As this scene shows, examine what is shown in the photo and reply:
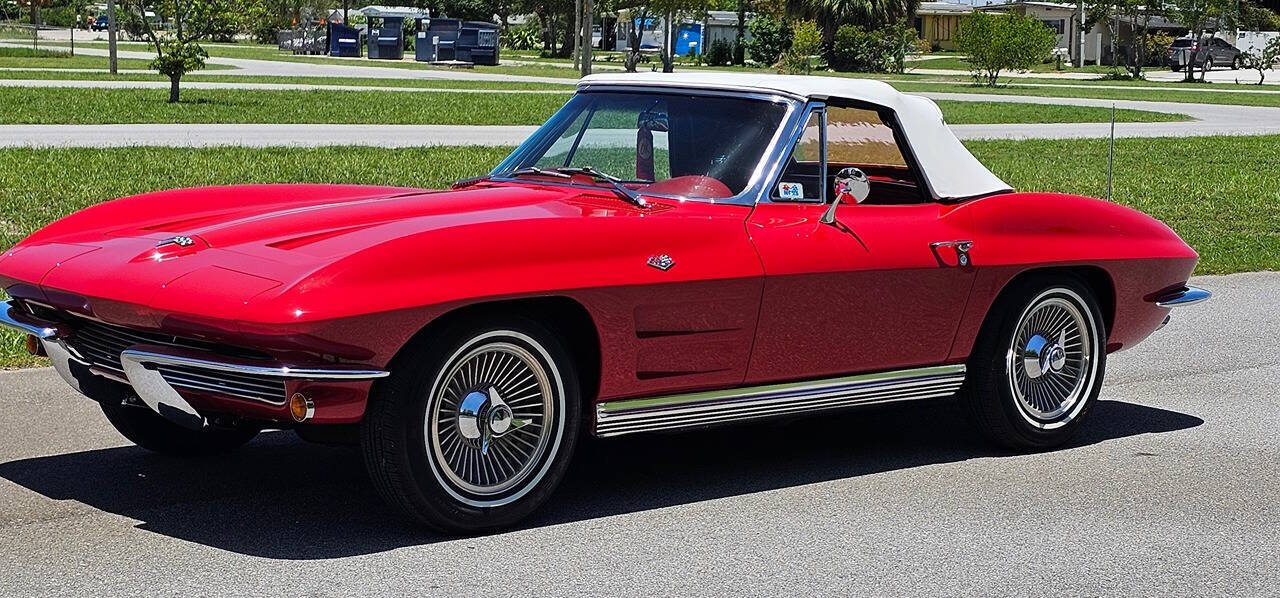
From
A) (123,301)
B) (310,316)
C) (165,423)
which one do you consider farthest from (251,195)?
(310,316)

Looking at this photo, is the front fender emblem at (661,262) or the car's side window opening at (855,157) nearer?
the front fender emblem at (661,262)

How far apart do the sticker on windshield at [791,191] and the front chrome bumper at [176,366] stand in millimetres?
1739

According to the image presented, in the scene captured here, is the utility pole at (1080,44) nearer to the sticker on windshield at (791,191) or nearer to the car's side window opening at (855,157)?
the car's side window opening at (855,157)

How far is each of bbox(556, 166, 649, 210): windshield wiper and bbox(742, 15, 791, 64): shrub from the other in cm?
5671

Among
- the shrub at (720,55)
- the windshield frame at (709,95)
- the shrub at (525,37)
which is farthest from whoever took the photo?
the shrub at (525,37)

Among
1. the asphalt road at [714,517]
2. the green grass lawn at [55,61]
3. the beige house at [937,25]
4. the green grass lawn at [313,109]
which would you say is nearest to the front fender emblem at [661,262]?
the asphalt road at [714,517]

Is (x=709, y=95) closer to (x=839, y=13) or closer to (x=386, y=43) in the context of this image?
(x=386, y=43)

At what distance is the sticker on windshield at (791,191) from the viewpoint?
5.87 metres

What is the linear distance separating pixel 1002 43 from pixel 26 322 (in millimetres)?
45586

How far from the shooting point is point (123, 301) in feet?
15.8

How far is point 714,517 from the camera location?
5.48m

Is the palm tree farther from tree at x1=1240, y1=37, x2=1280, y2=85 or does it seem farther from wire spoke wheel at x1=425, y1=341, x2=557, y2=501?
wire spoke wheel at x1=425, y1=341, x2=557, y2=501

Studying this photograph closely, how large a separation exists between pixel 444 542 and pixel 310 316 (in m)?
0.90

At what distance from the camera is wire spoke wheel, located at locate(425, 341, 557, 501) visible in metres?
5.01
